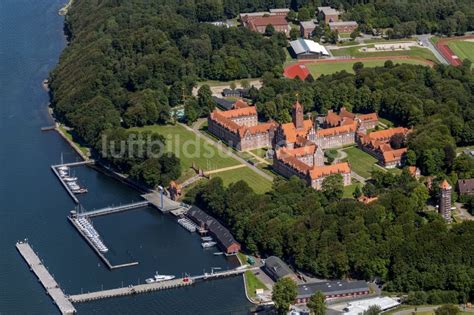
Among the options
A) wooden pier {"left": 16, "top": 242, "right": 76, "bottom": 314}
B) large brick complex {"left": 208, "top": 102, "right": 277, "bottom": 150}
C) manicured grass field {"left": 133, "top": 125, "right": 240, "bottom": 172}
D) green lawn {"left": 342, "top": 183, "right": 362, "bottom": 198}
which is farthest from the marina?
large brick complex {"left": 208, "top": 102, "right": 277, "bottom": 150}

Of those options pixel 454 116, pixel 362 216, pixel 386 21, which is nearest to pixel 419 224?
pixel 362 216

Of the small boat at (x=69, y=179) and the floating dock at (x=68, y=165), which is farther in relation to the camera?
the small boat at (x=69, y=179)

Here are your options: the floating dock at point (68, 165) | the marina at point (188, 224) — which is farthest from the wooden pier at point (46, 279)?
the marina at point (188, 224)

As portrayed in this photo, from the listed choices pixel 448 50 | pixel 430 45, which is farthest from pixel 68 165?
pixel 430 45

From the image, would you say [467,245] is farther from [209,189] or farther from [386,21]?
[386,21]

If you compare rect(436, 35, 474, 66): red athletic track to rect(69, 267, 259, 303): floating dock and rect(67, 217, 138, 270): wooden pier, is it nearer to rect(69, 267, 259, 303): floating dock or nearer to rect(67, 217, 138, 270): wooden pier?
rect(67, 217, 138, 270): wooden pier

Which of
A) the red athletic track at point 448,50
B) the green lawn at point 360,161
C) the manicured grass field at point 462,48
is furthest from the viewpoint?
the manicured grass field at point 462,48

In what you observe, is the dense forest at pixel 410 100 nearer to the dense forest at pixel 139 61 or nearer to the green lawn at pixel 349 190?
the green lawn at pixel 349 190
